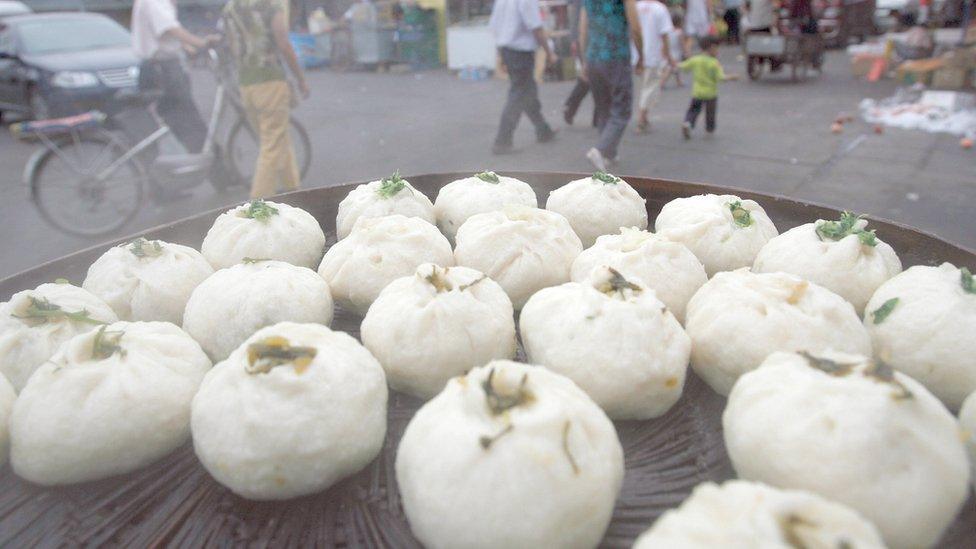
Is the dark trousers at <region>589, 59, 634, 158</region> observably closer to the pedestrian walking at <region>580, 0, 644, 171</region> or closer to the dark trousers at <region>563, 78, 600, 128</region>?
the pedestrian walking at <region>580, 0, 644, 171</region>

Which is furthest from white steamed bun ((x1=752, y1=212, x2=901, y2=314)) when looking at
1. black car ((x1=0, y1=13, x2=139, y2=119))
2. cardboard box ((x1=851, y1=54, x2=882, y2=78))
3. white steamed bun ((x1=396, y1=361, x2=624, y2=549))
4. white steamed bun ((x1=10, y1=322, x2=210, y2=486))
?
cardboard box ((x1=851, y1=54, x2=882, y2=78))

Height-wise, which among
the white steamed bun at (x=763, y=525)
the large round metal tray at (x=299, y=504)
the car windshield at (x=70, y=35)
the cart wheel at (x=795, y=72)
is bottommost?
the large round metal tray at (x=299, y=504)

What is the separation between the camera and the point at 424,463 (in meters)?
1.22

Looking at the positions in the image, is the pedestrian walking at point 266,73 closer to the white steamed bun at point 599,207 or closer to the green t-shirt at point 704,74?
the white steamed bun at point 599,207

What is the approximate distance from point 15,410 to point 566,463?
1292mm

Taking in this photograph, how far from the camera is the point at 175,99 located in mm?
6359

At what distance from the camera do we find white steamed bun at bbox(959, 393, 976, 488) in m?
1.33

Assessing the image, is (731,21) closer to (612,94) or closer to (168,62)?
(612,94)

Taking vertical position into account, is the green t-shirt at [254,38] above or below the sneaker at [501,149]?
above

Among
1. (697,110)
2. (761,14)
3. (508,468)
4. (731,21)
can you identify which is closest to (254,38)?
(508,468)

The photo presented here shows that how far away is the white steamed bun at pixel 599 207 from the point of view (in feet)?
8.20

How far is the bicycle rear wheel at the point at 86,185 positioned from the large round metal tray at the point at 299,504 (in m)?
5.21

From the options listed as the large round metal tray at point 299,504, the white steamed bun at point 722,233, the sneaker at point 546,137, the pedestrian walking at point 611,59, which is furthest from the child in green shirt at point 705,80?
the large round metal tray at point 299,504

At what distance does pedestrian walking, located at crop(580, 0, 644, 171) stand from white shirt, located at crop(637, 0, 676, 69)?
98.6 inches
